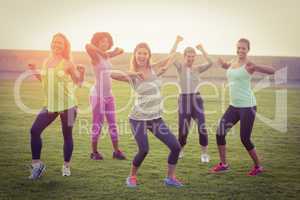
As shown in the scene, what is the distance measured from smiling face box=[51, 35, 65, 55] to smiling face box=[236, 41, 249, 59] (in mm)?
2780

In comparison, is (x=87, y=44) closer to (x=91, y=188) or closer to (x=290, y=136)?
(x=91, y=188)

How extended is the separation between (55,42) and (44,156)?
279cm

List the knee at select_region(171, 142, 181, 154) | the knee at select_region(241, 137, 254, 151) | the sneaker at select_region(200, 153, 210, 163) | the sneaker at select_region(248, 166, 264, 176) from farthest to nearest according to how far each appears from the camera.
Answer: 1. the sneaker at select_region(200, 153, 210, 163)
2. the sneaker at select_region(248, 166, 264, 176)
3. the knee at select_region(241, 137, 254, 151)
4. the knee at select_region(171, 142, 181, 154)

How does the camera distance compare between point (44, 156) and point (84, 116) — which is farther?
point (84, 116)

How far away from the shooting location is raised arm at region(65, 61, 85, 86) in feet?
22.6

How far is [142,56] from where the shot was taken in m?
6.47

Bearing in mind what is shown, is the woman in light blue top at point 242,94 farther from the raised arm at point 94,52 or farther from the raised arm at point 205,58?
the raised arm at point 94,52

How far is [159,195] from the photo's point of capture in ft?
20.6

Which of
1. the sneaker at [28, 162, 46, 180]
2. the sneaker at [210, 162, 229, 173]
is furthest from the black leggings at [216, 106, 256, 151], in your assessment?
the sneaker at [28, 162, 46, 180]

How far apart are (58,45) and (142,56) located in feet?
4.46

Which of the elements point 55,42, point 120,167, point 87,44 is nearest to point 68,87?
point 55,42

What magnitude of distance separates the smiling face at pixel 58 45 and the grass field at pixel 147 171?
2011mm

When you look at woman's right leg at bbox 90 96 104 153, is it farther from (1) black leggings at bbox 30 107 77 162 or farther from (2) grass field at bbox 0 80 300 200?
(1) black leggings at bbox 30 107 77 162

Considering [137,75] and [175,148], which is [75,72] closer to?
[137,75]
